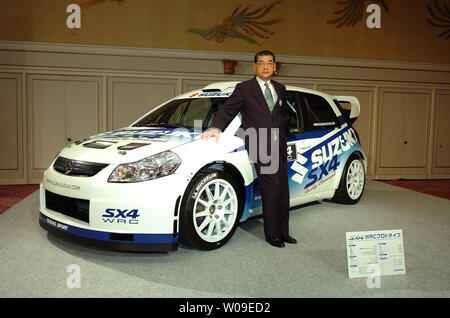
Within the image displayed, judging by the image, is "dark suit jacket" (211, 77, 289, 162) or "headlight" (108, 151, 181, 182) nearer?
"headlight" (108, 151, 181, 182)

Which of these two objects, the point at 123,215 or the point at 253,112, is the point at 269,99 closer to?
the point at 253,112

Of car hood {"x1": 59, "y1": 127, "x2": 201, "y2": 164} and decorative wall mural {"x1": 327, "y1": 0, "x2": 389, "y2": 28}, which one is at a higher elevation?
decorative wall mural {"x1": 327, "y1": 0, "x2": 389, "y2": 28}

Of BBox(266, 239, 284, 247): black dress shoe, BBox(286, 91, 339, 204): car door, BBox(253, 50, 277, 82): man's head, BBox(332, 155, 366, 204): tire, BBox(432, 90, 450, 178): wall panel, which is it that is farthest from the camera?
BBox(432, 90, 450, 178): wall panel

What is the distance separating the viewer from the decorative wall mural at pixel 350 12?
23.6ft

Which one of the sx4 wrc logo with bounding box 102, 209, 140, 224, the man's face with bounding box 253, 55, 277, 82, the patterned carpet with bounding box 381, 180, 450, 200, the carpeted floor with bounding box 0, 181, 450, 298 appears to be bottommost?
the patterned carpet with bounding box 381, 180, 450, 200

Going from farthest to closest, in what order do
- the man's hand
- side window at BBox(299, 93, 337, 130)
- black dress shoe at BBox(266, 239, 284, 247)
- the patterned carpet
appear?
the patterned carpet → side window at BBox(299, 93, 337, 130) → black dress shoe at BBox(266, 239, 284, 247) → the man's hand

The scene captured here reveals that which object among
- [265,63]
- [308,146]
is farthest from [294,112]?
[265,63]

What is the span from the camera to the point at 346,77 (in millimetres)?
7320

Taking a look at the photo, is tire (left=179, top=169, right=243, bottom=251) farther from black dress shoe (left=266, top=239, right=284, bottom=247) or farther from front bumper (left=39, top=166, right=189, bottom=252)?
black dress shoe (left=266, top=239, right=284, bottom=247)

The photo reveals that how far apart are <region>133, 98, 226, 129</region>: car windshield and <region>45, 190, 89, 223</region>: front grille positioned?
110 centimetres

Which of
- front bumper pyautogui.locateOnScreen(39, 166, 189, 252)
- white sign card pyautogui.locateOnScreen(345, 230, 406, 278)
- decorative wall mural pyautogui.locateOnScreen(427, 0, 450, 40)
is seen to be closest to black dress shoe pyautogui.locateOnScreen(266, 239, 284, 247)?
white sign card pyautogui.locateOnScreen(345, 230, 406, 278)

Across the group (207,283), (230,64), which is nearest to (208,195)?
(207,283)

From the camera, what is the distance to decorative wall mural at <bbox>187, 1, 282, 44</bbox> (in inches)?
265
